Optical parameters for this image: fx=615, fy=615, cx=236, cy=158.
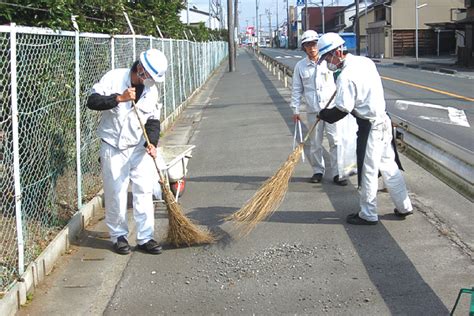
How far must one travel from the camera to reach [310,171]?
8.48 m

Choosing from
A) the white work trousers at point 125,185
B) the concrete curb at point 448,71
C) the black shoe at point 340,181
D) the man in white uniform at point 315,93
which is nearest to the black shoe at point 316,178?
the man in white uniform at point 315,93

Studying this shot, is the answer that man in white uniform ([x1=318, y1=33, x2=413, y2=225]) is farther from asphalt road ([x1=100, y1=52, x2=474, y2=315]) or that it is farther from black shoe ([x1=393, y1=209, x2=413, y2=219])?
asphalt road ([x1=100, y1=52, x2=474, y2=315])

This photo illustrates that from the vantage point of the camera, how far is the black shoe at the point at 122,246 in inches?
209

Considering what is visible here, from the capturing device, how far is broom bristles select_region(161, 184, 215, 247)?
17.4 ft

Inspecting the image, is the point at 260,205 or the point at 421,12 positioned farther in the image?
the point at 421,12

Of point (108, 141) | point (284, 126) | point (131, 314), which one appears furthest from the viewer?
point (284, 126)

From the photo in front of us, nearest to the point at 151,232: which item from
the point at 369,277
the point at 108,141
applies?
the point at 108,141

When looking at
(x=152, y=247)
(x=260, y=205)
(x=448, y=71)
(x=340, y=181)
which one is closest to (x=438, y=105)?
(x=340, y=181)

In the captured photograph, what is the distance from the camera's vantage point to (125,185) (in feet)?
17.1

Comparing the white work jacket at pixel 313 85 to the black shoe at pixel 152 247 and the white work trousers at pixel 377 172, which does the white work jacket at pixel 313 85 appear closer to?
the white work trousers at pixel 377 172

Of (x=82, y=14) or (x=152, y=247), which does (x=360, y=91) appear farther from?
(x=82, y=14)

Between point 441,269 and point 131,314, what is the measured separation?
233 cm

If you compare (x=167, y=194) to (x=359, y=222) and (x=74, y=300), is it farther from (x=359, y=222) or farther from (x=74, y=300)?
(x=359, y=222)

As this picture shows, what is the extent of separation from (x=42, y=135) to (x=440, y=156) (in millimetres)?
4475
